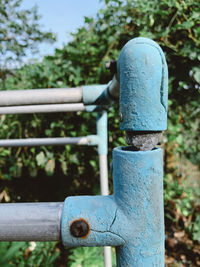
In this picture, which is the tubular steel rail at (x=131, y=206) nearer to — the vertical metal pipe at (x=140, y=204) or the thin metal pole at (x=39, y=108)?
the vertical metal pipe at (x=140, y=204)

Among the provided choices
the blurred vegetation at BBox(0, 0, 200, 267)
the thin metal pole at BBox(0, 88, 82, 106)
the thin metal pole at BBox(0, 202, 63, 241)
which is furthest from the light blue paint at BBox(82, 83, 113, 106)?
the blurred vegetation at BBox(0, 0, 200, 267)

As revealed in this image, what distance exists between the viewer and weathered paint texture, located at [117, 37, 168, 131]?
1.34 feet

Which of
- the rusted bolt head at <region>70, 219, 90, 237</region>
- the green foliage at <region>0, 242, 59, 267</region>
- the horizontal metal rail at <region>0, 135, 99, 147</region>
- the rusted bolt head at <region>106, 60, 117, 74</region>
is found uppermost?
the rusted bolt head at <region>106, 60, 117, 74</region>

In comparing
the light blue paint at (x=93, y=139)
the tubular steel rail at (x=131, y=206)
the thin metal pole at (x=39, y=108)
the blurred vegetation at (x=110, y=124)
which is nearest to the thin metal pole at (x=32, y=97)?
the tubular steel rail at (x=131, y=206)

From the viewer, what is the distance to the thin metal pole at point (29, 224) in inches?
16.3

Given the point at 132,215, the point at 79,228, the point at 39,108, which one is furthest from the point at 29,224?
the point at 39,108

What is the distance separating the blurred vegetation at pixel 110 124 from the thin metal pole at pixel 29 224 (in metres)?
1.41

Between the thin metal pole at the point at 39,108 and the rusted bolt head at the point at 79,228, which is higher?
the thin metal pole at the point at 39,108

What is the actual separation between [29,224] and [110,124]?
5.07 feet

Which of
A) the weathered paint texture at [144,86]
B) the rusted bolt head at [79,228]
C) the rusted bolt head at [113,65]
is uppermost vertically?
the rusted bolt head at [113,65]

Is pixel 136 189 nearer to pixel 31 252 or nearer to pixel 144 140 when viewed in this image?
pixel 144 140

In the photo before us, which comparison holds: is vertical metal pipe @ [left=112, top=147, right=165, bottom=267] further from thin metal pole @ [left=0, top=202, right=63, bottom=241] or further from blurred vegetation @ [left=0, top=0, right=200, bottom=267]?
blurred vegetation @ [left=0, top=0, right=200, bottom=267]

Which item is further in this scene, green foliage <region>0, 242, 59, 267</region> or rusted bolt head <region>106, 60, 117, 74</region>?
green foliage <region>0, 242, 59, 267</region>

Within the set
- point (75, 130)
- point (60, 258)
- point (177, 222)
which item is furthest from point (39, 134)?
point (177, 222)
